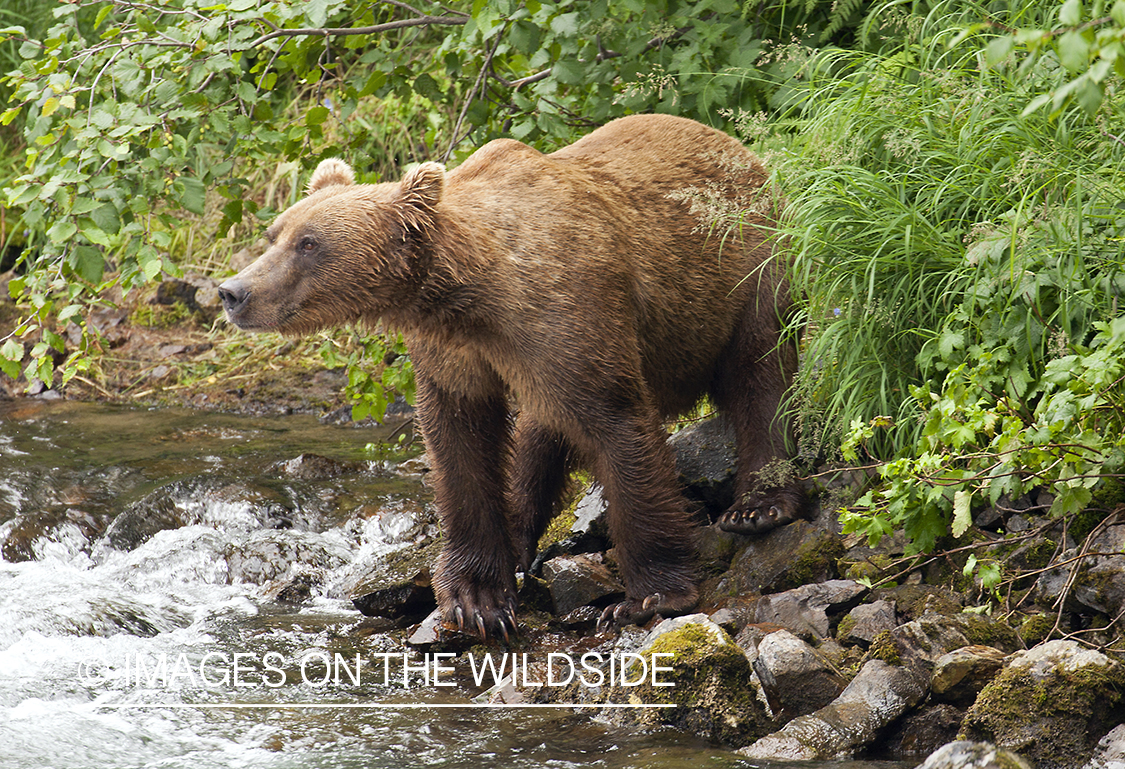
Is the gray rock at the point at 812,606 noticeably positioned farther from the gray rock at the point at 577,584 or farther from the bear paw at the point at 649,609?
the gray rock at the point at 577,584

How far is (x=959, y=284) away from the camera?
395 centimetres

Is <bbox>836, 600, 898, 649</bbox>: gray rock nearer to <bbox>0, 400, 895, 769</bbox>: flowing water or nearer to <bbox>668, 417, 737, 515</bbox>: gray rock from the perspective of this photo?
<bbox>0, 400, 895, 769</bbox>: flowing water

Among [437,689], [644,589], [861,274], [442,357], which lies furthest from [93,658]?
[861,274]

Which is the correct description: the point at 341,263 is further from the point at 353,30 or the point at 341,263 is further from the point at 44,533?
the point at 44,533

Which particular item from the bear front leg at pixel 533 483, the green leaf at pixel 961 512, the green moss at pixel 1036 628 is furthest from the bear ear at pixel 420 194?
the green moss at pixel 1036 628

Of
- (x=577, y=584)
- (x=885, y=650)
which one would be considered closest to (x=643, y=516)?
(x=577, y=584)

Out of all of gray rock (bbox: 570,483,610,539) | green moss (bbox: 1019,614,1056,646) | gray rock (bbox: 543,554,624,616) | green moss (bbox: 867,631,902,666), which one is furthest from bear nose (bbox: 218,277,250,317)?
green moss (bbox: 1019,614,1056,646)

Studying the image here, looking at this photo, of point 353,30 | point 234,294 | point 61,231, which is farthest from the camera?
point 353,30

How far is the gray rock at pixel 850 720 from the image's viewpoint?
3.21 metres

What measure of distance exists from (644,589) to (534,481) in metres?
0.85

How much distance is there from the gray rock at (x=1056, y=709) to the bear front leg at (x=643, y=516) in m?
1.44

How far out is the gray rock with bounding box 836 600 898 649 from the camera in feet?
12.0

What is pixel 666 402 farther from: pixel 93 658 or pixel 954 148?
pixel 93 658

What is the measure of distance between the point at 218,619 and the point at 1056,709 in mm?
3414
